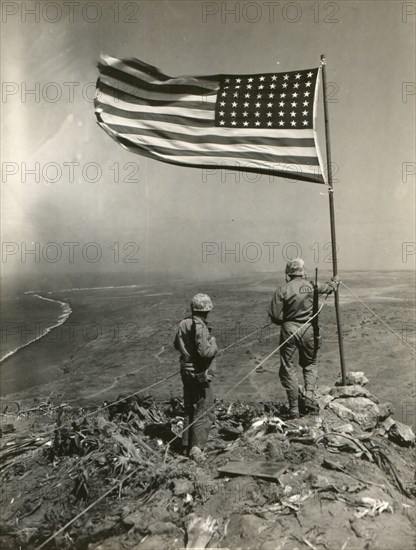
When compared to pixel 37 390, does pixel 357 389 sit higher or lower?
higher

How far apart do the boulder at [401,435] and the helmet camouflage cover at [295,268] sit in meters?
2.43

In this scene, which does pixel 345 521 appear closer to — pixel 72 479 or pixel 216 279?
pixel 72 479

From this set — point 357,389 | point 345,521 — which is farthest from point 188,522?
point 357,389

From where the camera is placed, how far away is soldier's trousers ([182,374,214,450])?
492 centimetres

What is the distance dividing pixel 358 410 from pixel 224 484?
2554mm

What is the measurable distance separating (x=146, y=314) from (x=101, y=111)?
13674 millimetres

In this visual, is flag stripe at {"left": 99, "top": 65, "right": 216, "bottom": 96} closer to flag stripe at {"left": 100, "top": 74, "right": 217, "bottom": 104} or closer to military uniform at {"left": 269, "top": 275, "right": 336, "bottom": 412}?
flag stripe at {"left": 100, "top": 74, "right": 217, "bottom": 104}

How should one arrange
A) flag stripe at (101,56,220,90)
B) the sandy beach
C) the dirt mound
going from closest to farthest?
the dirt mound < flag stripe at (101,56,220,90) < the sandy beach

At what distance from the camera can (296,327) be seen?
5.77 meters

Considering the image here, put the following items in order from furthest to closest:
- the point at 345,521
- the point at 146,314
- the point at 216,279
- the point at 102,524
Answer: the point at 216,279 < the point at 146,314 < the point at 102,524 < the point at 345,521

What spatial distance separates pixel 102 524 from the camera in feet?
11.9

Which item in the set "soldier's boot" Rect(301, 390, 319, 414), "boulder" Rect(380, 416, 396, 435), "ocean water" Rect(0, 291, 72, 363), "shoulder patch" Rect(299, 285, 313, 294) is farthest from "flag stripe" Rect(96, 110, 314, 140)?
"ocean water" Rect(0, 291, 72, 363)

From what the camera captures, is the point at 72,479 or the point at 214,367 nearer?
the point at 72,479

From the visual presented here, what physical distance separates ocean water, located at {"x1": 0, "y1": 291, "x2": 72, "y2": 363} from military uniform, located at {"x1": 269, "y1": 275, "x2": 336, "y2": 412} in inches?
461
